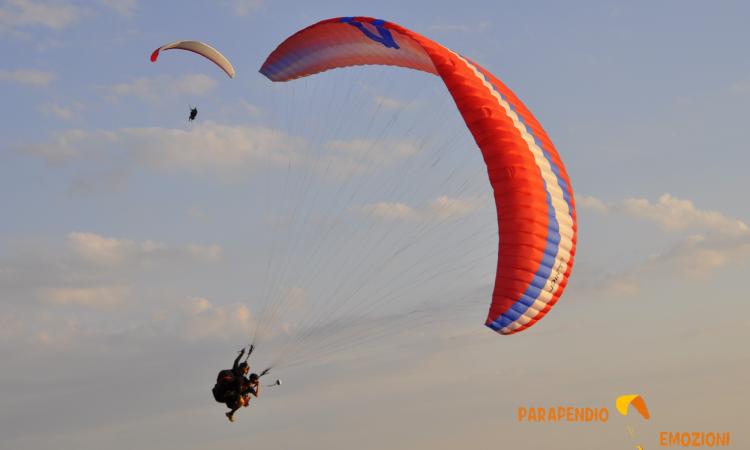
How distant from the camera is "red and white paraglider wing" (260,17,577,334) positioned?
22.1 metres

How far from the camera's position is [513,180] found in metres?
22.1

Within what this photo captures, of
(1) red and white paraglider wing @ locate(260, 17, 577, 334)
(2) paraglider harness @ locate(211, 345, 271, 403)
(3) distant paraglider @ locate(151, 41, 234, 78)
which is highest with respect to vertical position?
(3) distant paraglider @ locate(151, 41, 234, 78)

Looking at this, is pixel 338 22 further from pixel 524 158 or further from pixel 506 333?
pixel 506 333

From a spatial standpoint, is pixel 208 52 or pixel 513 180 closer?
pixel 513 180

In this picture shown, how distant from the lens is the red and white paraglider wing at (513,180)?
22109 mm

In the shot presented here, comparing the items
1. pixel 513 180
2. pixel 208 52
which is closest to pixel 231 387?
pixel 513 180

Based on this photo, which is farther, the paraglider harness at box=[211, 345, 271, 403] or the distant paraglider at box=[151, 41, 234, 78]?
the distant paraglider at box=[151, 41, 234, 78]

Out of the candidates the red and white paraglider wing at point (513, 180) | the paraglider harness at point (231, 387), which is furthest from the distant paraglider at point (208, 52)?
the paraglider harness at point (231, 387)

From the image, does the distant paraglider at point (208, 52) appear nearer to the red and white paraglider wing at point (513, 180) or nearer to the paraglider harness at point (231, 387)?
the red and white paraglider wing at point (513, 180)

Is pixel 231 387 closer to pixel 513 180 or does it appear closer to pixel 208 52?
pixel 513 180

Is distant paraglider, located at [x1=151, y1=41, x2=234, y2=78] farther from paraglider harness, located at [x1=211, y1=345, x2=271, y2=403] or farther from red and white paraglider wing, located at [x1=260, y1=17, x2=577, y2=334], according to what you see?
paraglider harness, located at [x1=211, y1=345, x2=271, y2=403]

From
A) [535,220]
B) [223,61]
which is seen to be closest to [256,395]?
[535,220]

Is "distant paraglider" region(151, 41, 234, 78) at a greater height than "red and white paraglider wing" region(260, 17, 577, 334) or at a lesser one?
greater

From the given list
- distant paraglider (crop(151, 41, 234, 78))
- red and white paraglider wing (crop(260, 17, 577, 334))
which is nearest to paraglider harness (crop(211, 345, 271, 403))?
red and white paraglider wing (crop(260, 17, 577, 334))
